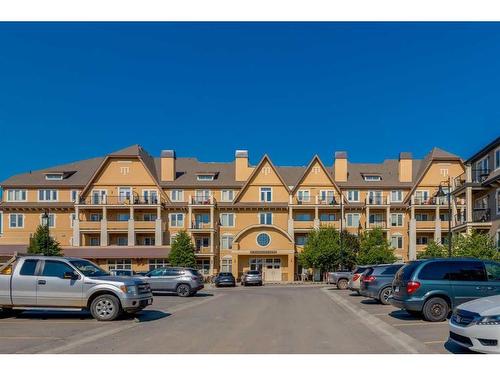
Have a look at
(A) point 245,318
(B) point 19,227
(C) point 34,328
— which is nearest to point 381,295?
(A) point 245,318

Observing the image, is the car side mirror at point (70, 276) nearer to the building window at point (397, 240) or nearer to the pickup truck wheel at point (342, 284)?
the pickup truck wheel at point (342, 284)

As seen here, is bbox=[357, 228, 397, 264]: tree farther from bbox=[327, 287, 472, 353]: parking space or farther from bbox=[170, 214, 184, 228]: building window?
bbox=[327, 287, 472, 353]: parking space

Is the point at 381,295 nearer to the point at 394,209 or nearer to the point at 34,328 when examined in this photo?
the point at 34,328

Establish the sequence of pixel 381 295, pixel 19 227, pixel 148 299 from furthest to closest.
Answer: pixel 19 227, pixel 381 295, pixel 148 299

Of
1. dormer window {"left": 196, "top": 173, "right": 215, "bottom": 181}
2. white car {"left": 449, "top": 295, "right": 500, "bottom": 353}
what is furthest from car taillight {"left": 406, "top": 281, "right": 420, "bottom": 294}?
dormer window {"left": 196, "top": 173, "right": 215, "bottom": 181}

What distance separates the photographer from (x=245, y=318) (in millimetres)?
17953

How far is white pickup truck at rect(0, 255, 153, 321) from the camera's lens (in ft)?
53.0

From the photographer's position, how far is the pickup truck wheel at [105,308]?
1623 cm

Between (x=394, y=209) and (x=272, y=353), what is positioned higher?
(x=394, y=209)

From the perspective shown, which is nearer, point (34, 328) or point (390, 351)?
point (390, 351)

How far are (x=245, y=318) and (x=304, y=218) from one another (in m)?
45.4

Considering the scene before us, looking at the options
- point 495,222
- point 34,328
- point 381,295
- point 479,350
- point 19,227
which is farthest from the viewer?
point 19,227

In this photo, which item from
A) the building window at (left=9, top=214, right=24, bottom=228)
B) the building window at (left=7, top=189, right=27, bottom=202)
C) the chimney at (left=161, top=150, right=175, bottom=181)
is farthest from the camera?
the chimney at (left=161, top=150, right=175, bottom=181)

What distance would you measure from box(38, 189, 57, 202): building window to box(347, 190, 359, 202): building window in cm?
3247
